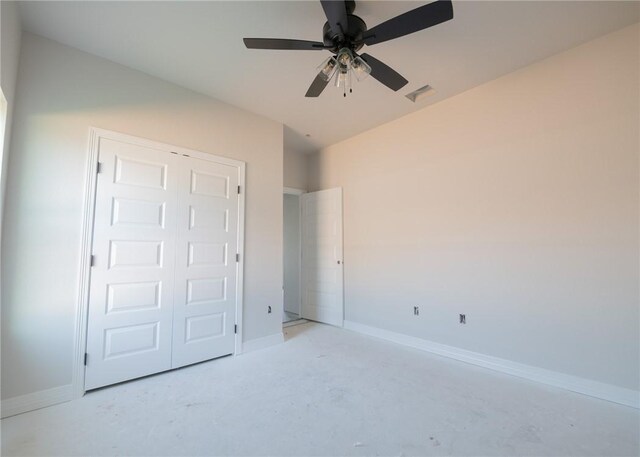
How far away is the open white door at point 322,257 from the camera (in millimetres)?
4492

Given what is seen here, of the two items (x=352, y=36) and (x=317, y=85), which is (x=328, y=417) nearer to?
(x=317, y=85)

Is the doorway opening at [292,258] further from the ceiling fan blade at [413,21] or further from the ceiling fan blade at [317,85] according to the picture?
the ceiling fan blade at [413,21]

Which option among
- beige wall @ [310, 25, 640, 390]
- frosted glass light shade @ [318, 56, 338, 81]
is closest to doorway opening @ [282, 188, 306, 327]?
beige wall @ [310, 25, 640, 390]

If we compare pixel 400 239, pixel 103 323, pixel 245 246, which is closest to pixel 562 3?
pixel 400 239

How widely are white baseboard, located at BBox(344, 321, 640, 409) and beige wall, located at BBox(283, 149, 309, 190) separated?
281cm

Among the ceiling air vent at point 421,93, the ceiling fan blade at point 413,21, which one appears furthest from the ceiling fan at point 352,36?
the ceiling air vent at point 421,93

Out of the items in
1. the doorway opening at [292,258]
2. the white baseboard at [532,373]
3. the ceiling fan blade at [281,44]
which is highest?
the ceiling fan blade at [281,44]

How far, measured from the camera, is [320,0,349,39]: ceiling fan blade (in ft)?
5.11

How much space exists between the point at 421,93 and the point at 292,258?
348 centimetres

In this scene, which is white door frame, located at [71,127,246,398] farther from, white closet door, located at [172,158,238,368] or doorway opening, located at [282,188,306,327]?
doorway opening, located at [282,188,306,327]

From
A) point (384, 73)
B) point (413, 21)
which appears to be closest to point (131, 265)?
point (384, 73)

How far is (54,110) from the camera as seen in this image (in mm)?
2314

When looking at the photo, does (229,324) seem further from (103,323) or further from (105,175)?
(105,175)

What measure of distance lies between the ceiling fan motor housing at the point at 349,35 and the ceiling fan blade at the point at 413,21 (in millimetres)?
78
